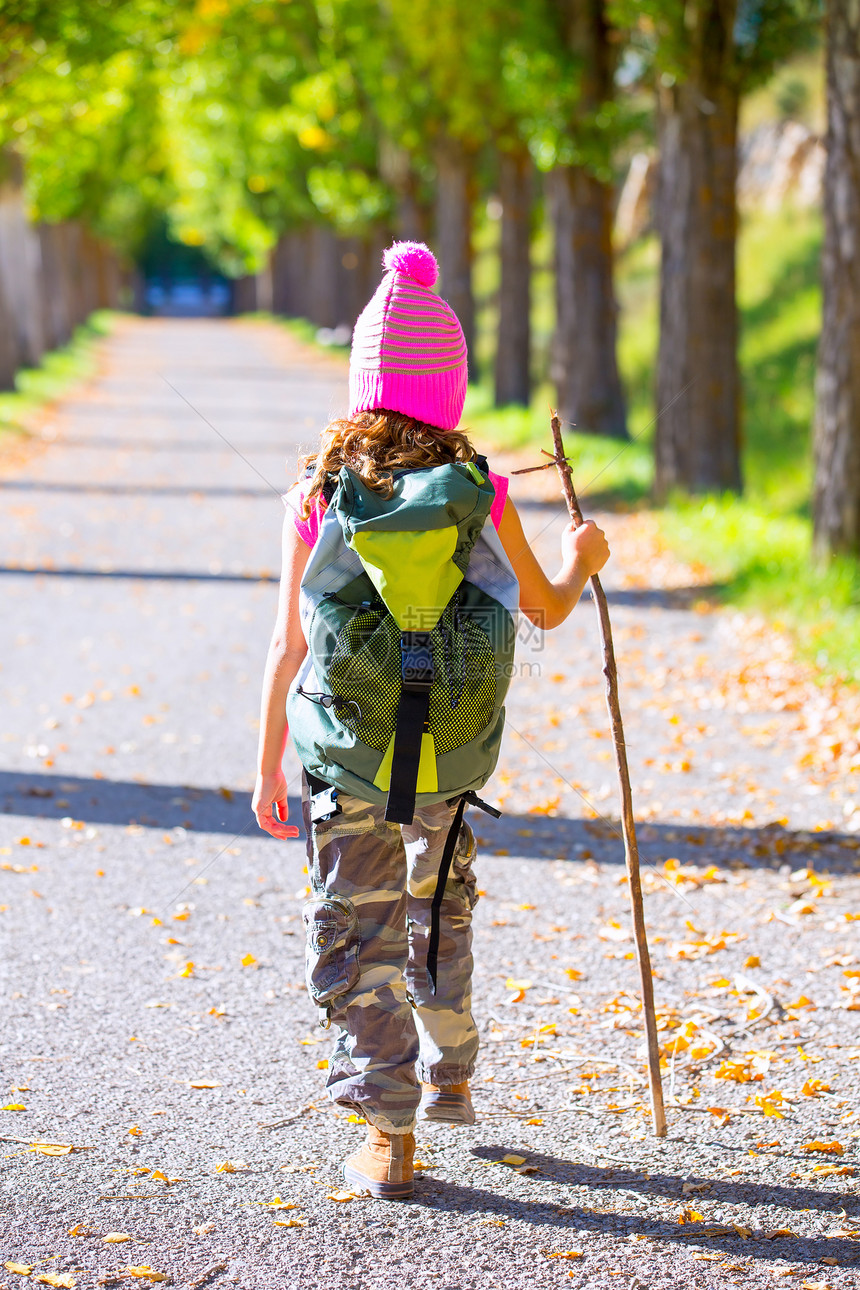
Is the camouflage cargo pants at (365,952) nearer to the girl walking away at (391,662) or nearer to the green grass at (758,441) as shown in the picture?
→ the girl walking away at (391,662)

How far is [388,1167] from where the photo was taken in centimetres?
301

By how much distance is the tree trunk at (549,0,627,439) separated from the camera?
16.4 m

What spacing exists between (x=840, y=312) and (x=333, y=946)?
6.79 meters

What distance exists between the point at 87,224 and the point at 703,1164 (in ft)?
166

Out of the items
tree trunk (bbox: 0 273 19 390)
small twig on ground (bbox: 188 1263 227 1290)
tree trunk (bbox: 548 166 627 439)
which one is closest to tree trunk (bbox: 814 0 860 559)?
small twig on ground (bbox: 188 1263 227 1290)

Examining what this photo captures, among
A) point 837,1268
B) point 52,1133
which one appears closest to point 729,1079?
point 837,1268

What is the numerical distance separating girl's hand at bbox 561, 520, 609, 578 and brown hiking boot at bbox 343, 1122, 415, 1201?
1.30 metres

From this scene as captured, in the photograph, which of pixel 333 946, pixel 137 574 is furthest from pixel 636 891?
pixel 137 574

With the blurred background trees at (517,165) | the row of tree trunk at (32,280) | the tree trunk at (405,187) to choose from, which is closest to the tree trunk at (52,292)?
the row of tree trunk at (32,280)

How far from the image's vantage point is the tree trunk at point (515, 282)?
19969 millimetres

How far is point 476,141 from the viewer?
21516 millimetres

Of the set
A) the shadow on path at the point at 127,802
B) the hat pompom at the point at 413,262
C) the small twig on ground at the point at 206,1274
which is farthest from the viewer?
the shadow on path at the point at 127,802

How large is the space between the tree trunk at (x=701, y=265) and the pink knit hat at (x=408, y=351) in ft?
30.1

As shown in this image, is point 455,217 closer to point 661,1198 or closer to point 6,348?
point 6,348
